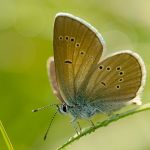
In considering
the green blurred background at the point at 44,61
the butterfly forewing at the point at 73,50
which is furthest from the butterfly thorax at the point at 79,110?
the green blurred background at the point at 44,61

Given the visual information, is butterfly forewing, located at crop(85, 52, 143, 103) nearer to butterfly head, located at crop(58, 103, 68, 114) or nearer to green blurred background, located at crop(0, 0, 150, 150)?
butterfly head, located at crop(58, 103, 68, 114)

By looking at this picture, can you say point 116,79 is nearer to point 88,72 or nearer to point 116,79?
point 116,79

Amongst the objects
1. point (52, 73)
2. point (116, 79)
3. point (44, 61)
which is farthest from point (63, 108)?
point (44, 61)

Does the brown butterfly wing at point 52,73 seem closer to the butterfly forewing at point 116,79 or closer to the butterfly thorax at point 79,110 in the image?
the butterfly thorax at point 79,110

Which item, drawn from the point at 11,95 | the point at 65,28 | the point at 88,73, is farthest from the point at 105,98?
the point at 11,95

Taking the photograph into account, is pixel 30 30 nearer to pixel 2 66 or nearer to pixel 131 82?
pixel 2 66

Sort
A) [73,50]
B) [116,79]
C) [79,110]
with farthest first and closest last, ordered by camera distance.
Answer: [79,110] < [116,79] < [73,50]

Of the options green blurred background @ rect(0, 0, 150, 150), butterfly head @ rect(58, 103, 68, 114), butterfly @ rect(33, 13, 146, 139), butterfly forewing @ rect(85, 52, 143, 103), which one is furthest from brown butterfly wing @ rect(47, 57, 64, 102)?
green blurred background @ rect(0, 0, 150, 150)
